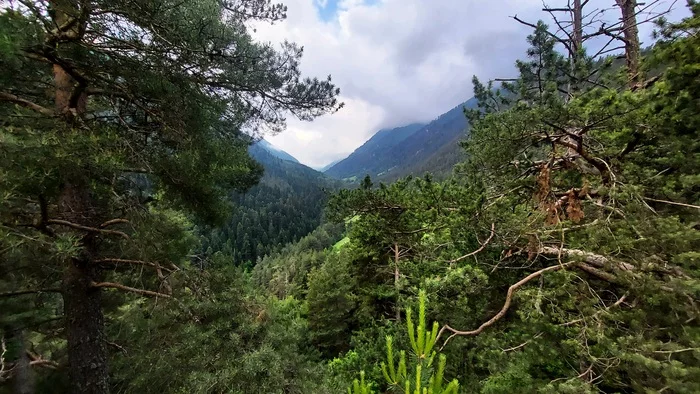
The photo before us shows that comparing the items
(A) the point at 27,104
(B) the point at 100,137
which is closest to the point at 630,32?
(B) the point at 100,137

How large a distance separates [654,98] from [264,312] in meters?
5.01

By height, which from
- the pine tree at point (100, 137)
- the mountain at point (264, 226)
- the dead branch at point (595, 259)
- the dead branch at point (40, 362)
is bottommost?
the mountain at point (264, 226)

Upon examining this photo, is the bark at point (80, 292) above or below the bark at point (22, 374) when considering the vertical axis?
above

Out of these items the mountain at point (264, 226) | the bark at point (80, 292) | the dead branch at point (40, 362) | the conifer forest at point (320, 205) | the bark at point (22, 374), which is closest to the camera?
the conifer forest at point (320, 205)

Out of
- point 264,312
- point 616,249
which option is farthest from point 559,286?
point 264,312

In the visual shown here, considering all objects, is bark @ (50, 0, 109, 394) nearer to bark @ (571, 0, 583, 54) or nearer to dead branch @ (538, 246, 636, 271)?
dead branch @ (538, 246, 636, 271)

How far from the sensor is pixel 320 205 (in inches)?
158

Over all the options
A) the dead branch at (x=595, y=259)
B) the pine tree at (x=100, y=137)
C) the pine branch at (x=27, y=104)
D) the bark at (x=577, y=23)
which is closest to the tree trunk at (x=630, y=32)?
the bark at (x=577, y=23)

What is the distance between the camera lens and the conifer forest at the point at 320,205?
8.37 ft

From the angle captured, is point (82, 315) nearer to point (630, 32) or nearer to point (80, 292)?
point (80, 292)

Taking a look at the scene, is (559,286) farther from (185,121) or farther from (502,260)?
(185,121)

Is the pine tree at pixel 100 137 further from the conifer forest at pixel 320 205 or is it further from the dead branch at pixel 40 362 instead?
the dead branch at pixel 40 362

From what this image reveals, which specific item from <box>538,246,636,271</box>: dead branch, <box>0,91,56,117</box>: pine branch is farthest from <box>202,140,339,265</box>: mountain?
<box>538,246,636,271</box>: dead branch

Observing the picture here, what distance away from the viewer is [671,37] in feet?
8.83
